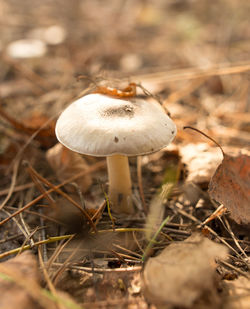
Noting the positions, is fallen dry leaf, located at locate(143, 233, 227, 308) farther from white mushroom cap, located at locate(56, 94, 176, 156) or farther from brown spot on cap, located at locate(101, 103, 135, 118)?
brown spot on cap, located at locate(101, 103, 135, 118)

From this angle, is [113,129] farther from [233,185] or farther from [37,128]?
[37,128]

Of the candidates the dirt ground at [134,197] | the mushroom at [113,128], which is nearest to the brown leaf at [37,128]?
the dirt ground at [134,197]

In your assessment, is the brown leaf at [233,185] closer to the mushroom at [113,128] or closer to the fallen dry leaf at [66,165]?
the mushroom at [113,128]

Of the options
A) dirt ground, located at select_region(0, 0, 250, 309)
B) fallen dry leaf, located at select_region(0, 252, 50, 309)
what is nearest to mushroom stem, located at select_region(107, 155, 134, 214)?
dirt ground, located at select_region(0, 0, 250, 309)

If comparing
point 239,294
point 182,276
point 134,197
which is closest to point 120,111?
point 134,197

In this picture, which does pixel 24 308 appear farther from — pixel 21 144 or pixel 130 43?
pixel 130 43

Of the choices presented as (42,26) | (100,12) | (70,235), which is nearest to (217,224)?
(70,235)
